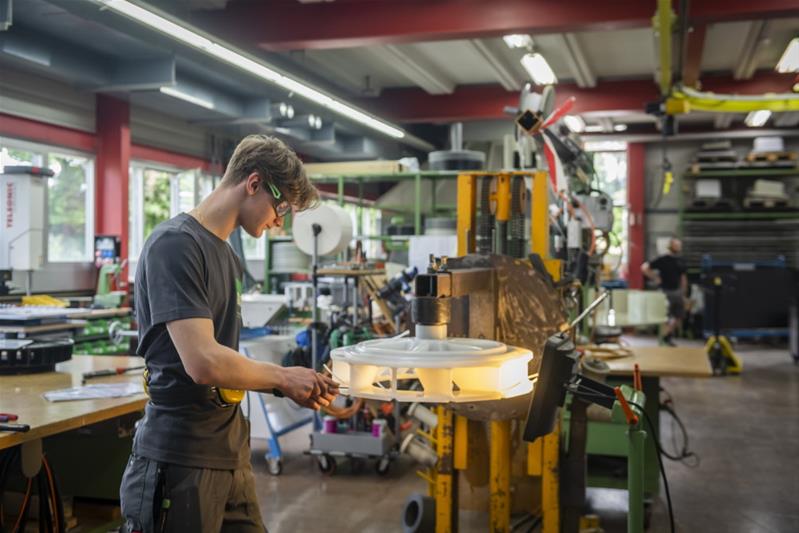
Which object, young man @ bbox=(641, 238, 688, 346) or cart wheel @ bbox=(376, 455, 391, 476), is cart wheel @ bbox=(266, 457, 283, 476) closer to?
cart wheel @ bbox=(376, 455, 391, 476)

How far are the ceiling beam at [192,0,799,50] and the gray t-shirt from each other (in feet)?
15.5

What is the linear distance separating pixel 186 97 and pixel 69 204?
1.51 m

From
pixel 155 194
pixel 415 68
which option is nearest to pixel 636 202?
pixel 415 68

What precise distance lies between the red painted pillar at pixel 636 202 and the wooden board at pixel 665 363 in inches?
346

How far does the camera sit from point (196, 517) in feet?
5.47

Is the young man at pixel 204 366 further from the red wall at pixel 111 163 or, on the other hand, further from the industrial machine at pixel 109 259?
the red wall at pixel 111 163

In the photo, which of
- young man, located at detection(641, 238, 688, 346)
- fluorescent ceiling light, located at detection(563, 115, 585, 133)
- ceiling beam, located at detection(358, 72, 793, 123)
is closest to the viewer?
ceiling beam, located at detection(358, 72, 793, 123)

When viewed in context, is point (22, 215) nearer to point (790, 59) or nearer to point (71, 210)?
point (71, 210)

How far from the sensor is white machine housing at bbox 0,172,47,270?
206 inches

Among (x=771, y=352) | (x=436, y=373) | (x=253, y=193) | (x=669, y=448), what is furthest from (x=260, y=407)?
(x=771, y=352)

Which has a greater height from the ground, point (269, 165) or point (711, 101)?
point (711, 101)

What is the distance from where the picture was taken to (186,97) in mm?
7059

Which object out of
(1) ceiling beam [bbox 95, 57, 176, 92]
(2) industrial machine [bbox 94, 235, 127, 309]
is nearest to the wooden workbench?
(2) industrial machine [bbox 94, 235, 127, 309]

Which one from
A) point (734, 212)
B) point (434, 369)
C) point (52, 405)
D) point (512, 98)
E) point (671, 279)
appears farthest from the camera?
point (734, 212)
